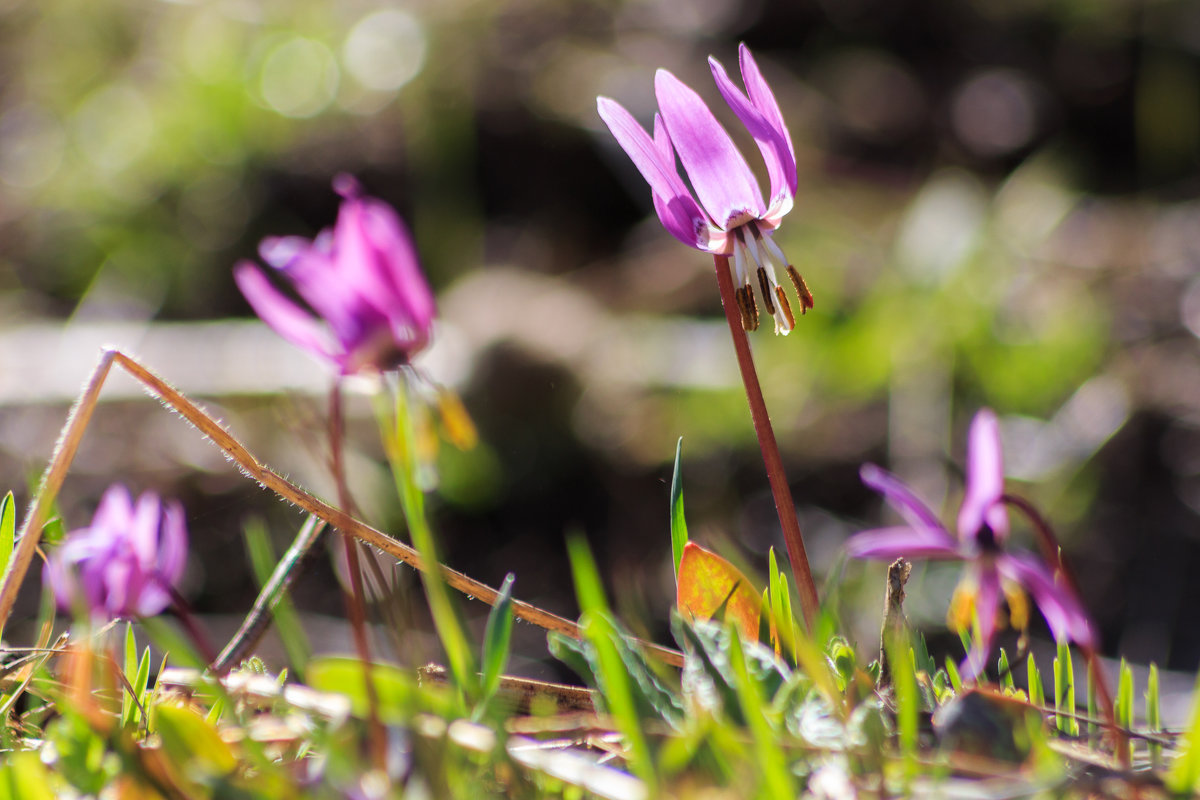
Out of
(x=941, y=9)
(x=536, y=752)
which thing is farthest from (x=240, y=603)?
(x=941, y=9)

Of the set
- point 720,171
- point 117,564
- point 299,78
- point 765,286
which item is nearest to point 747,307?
point 765,286

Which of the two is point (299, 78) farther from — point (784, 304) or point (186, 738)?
point (186, 738)

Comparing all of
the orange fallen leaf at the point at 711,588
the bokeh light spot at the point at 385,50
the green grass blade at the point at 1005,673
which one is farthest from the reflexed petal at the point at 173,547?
the bokeh light spot at the point at 385,50

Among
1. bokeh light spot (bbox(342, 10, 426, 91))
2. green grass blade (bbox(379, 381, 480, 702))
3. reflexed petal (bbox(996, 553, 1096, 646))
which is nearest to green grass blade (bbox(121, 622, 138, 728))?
green grass blade (bbox(379, 381, 480, 702))

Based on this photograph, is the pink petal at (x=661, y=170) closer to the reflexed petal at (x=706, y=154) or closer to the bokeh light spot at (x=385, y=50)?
the reflexed petal at (x=706, y=154)

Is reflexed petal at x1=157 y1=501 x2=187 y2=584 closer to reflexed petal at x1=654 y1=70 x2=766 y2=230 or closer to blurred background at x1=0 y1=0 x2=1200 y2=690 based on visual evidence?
reflexed petal at x1=654 y1=70 x2=766 y2=230

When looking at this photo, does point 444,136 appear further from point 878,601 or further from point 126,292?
point 878,601
